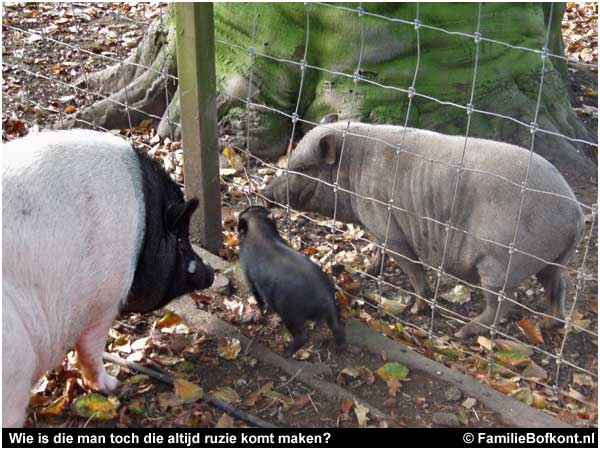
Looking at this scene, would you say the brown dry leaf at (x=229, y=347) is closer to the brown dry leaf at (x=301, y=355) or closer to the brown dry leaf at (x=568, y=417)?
the brown dry leaf at (x=301, y=355)

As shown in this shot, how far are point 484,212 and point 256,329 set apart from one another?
146 centimetres

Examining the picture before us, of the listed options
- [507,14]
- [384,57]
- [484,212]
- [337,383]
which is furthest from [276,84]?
[337,383]

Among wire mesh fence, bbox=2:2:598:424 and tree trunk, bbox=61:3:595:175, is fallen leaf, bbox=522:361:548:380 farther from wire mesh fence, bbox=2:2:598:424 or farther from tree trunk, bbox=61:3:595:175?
tree trunk, bbox=61:3:595:175

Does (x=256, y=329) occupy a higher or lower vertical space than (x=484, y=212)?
lower

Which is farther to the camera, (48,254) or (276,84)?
(276,84)

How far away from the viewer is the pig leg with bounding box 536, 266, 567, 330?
4457 millimetres

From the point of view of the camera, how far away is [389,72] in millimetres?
5820

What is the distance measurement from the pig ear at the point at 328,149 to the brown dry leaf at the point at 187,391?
6.11ft

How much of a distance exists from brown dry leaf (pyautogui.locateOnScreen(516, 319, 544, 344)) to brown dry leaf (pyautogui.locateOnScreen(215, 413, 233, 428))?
1.90 m

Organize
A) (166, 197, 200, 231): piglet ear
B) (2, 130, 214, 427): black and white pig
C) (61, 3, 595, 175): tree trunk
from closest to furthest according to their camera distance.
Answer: (2, 130, 214, 427): black and white pig
(166, 197, 200, 231): piglet ear
(61, 3, 595, 175): tree trunk

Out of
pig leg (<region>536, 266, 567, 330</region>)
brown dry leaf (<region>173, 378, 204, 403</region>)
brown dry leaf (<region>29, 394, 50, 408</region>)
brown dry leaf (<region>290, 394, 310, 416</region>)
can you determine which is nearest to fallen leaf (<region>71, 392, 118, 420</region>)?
brown dry leaf (<region>29, 394, 50, 408</region>)

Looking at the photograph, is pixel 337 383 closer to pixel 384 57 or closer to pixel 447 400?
pixel 447 400

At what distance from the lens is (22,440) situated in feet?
11.2

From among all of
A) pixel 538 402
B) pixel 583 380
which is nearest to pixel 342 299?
pixel 538 402
